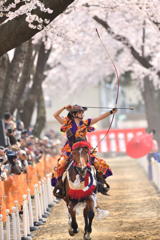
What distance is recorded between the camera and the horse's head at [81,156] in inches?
322

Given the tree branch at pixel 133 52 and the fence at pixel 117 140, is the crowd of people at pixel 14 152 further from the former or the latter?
the fence at pixel 117 140

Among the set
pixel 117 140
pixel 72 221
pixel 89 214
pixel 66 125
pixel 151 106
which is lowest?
pixel 117 140

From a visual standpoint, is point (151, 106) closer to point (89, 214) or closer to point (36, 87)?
point (36, 87)

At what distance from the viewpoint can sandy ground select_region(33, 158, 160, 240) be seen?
30.0 feet

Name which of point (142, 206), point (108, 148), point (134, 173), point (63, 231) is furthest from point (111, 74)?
point (63, 231)

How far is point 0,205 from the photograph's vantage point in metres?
9.19

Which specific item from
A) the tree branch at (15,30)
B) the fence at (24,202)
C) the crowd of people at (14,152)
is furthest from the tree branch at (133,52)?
the tree branch at (15,30)

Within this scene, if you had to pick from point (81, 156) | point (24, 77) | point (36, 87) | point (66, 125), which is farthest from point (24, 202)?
point (36, 87)

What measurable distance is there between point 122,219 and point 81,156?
2.99m

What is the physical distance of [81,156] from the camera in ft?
27.2

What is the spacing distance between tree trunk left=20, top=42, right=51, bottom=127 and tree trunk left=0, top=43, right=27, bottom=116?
372cm

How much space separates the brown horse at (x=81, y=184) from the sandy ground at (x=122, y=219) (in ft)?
1.95

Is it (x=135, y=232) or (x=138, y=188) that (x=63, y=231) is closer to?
(x=135, y=232)

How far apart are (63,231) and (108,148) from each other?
84.3 feet
